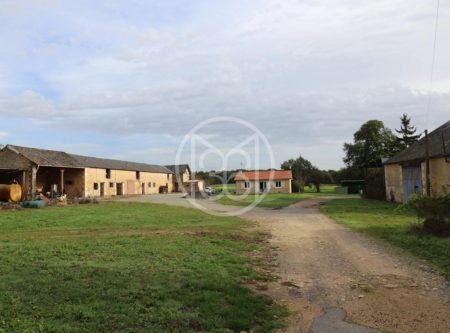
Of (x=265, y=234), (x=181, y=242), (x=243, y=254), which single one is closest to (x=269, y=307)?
(x=243, y=254)

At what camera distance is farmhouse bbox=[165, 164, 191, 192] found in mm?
79625

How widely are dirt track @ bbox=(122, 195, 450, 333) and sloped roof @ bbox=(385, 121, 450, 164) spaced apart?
14.8m

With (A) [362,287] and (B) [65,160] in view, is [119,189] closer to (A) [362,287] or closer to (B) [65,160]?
(B) [65,160]

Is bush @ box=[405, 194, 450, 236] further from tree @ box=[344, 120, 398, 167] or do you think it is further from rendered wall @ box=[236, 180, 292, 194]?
tree @ box=[344, 120, 398, 167]

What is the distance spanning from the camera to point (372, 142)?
254 ft

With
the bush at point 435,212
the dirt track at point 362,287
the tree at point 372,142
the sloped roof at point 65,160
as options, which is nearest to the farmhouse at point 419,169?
the bush at point 435,212

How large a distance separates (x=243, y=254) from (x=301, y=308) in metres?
5.01

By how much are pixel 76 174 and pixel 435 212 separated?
4330cm

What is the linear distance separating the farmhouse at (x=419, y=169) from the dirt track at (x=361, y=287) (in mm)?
11910

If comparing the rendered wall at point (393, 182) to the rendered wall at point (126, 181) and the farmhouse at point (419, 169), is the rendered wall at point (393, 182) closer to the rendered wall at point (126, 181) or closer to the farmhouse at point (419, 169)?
the farmhouse at point (419, 169)

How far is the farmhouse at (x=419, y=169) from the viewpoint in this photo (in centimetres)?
2477

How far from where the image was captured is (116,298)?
6598 mm

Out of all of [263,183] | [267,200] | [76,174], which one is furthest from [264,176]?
[76,174]

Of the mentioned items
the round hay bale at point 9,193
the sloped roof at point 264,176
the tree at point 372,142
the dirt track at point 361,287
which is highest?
the tree at point 372,142
